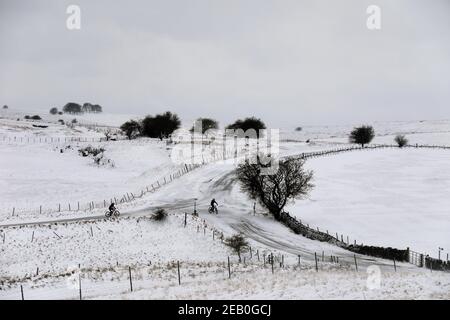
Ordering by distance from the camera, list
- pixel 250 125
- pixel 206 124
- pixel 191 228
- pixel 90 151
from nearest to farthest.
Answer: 1. pixel 191 228
2. pixel 90 151
3. pixel 250 125
4. pixel 206 124

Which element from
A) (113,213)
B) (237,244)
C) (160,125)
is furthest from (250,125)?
(237,244)

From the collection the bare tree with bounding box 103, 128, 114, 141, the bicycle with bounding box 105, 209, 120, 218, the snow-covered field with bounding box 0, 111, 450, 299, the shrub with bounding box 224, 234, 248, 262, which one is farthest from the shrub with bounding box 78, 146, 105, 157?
the shrub with bounding box 224, 234, 248, 262

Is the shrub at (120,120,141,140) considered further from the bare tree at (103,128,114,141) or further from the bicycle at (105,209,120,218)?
the bicycle at (105,209,120,218)

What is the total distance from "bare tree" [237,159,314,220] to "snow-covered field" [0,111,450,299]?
2008 mm

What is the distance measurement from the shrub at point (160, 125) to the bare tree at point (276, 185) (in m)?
56.9

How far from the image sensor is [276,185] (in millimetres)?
47469

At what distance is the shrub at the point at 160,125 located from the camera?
343 ft

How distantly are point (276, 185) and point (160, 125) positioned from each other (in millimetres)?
61816

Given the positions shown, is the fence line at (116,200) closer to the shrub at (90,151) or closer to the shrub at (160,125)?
the shrub at (90,151)

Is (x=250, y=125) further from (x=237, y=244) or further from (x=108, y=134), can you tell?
(x=237, y=244)

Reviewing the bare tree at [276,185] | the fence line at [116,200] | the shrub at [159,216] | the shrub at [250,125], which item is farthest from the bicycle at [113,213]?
the shrub at [250,125]

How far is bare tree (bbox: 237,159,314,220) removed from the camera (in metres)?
47.9

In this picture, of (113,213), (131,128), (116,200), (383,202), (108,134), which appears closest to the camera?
(113,213)

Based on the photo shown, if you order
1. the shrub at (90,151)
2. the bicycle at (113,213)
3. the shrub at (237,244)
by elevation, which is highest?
the shrub at (90,151)
